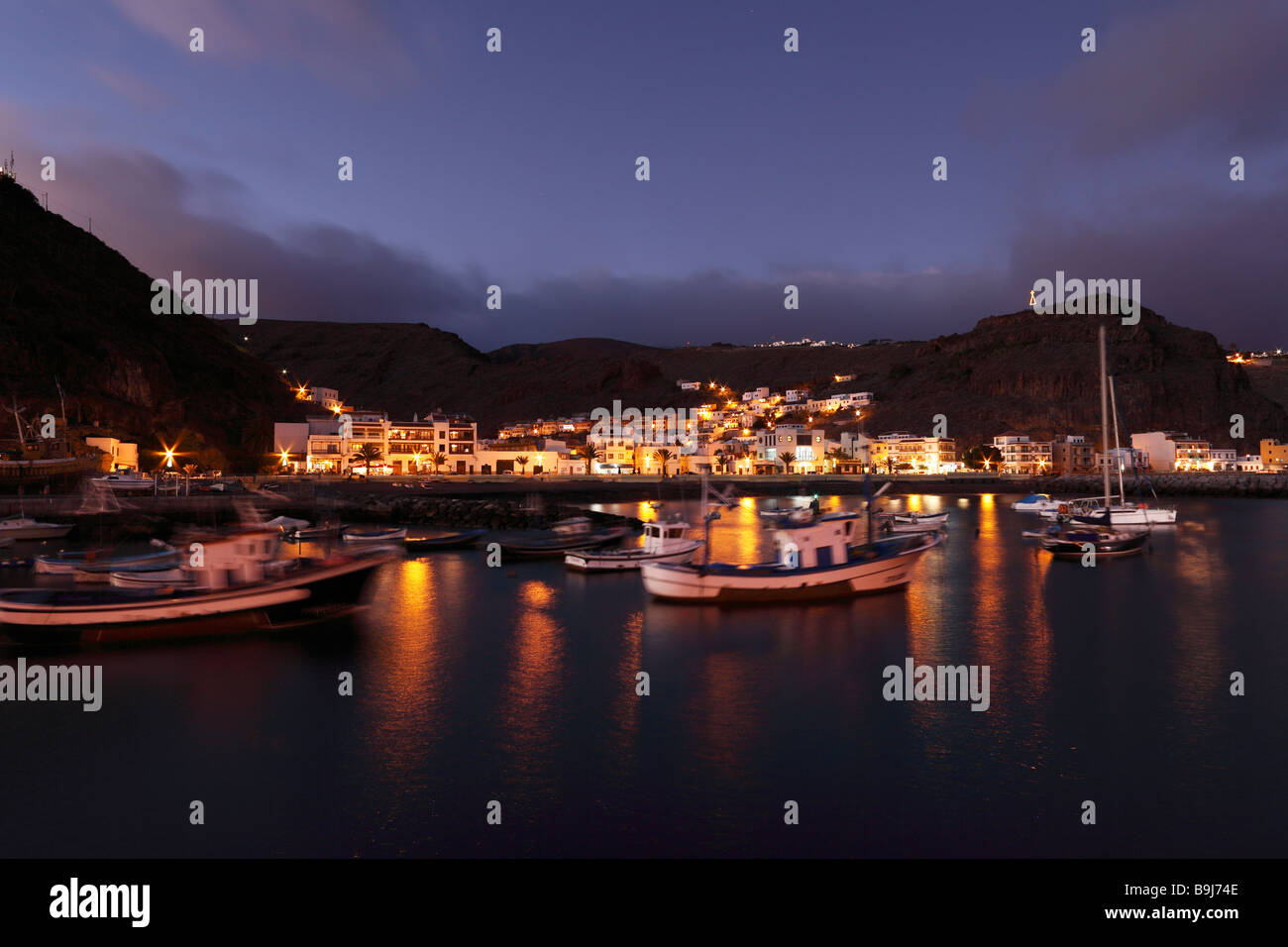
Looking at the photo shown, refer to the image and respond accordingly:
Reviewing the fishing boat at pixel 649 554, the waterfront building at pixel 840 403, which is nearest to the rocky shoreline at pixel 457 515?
the fishing boat at pixel 649 554

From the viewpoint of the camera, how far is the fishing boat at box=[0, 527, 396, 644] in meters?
21.6

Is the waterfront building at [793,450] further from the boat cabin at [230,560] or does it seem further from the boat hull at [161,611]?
the boat cabin at [230,560]

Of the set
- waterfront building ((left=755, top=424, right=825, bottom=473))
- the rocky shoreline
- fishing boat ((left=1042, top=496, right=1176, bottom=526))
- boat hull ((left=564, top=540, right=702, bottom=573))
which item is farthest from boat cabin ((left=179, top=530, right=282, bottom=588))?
waterfront building ((left=755, top=424, right=825, bottom=473))

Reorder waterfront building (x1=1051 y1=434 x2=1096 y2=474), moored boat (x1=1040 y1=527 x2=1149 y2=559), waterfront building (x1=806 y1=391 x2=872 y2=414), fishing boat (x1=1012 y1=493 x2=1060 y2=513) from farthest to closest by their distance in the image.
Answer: waterfront building (x1=806 y1=391 x2=872 y2=414) → waterfront building (x1=1051 y1=434 x2=1096 y2=474) → fishing boat (x1=1012 y1=493 x2=1060 y2=513) → moored boat (x1=1040 y1=527 x2=1149 y2=559)

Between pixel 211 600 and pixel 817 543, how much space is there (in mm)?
20408

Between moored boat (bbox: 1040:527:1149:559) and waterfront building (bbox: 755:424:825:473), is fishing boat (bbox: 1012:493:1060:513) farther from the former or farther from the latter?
waterfront building (bbox: 755:424:825:473)

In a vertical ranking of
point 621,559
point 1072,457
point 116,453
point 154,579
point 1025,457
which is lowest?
point 621,559

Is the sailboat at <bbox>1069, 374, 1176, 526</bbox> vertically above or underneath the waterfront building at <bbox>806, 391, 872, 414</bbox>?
underneath

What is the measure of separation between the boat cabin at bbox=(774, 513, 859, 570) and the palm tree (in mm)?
77972

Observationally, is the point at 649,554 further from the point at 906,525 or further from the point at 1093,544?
the point at 906,525

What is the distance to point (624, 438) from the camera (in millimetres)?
125688

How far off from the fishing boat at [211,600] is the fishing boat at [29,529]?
26.3 metres

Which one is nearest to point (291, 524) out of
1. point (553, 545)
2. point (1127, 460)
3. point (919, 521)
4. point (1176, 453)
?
point (553, 545)

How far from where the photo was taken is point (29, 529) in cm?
4397
